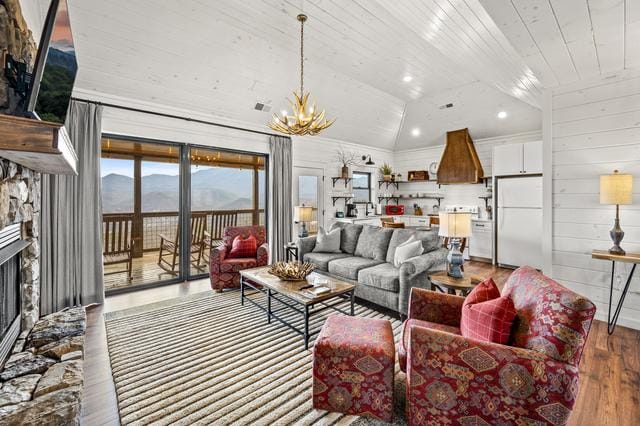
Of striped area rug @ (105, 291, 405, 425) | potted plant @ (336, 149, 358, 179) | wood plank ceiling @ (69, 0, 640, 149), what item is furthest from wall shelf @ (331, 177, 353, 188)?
striped area rug @ (105, 291, 405, 425)

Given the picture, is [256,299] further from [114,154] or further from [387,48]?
[387,48]

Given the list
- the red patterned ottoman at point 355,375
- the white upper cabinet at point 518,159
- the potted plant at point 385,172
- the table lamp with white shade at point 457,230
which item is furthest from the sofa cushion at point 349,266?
the potted plant at point 385,172

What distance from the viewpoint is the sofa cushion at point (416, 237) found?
3.71 m

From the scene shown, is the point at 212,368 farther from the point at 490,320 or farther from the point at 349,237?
the point at 349,237

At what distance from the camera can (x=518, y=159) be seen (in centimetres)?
539

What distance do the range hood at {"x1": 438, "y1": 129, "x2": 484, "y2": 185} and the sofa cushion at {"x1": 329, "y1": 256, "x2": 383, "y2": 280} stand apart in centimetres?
346

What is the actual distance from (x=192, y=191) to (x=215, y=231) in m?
0.77

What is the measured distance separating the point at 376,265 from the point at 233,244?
2.11 m

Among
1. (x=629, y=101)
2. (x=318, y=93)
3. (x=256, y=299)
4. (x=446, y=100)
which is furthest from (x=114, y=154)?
(x=629, y=101)

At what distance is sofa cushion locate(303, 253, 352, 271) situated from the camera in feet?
13.7

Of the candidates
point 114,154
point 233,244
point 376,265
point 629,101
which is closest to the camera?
point 629,101

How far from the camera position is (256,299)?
386cm

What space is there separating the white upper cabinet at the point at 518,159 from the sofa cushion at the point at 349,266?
3.36 metres

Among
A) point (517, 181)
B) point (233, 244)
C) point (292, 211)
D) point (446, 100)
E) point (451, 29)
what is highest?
point (446, 100)
